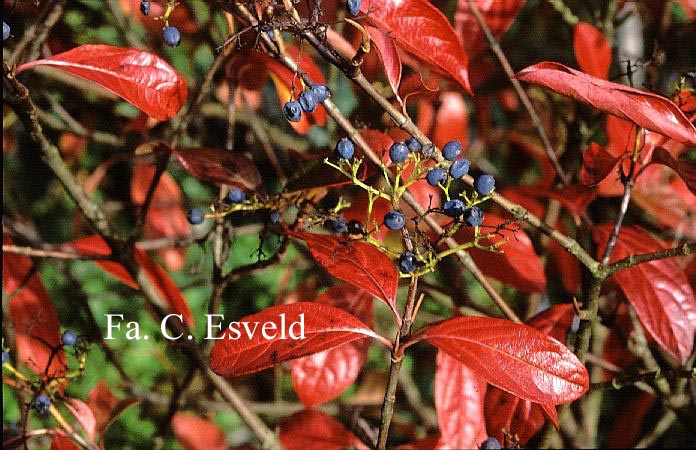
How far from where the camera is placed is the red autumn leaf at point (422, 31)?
80 cm

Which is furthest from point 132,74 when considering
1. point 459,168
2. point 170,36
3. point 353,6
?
point 459,168

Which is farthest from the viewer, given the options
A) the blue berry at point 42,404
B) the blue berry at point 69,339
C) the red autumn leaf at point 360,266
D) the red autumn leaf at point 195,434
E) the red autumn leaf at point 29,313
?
the red autumn leaf at point 195,434

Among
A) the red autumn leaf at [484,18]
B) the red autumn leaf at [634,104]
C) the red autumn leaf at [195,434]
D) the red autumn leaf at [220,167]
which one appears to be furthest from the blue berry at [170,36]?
the red autumn leaf at [195,434]

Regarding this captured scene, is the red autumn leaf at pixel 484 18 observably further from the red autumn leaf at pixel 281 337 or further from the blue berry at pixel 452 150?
the red autumn leaf at pixel 281 337

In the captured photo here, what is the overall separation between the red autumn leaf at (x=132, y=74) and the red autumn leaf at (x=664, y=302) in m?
0.60

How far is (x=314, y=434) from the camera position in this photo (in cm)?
113

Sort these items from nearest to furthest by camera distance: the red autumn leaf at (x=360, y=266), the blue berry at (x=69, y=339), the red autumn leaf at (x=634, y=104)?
the red autumn leaf at (x=634, y=104)
the red autumn leaf at (x=360, y=266)
the blue berry at (x=69, y=339)

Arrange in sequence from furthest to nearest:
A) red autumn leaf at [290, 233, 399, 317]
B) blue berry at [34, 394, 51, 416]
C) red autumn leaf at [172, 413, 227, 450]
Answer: red autumn leaf at [172, 413, 227, 450], blue berry at [34, 394, 51, 416], red autumn leaf at [290, 233, 399, 317]

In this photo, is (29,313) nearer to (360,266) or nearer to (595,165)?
(360,266)

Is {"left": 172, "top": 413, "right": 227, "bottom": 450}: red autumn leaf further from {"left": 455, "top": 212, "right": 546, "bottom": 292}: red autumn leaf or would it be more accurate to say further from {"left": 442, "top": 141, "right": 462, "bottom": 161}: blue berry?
{"left": 442, "top": 141, "right": 462, "bottom": 161}: blue berry

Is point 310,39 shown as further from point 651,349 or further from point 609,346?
point 609,346

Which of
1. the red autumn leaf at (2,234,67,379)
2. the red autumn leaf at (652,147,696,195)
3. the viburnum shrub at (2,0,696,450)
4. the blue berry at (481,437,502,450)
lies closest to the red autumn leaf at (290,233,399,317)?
the viburnum shrub at (2,0,696,450)

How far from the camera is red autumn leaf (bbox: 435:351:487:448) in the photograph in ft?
3.22

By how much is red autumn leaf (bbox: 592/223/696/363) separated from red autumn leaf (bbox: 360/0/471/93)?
1.10ft
